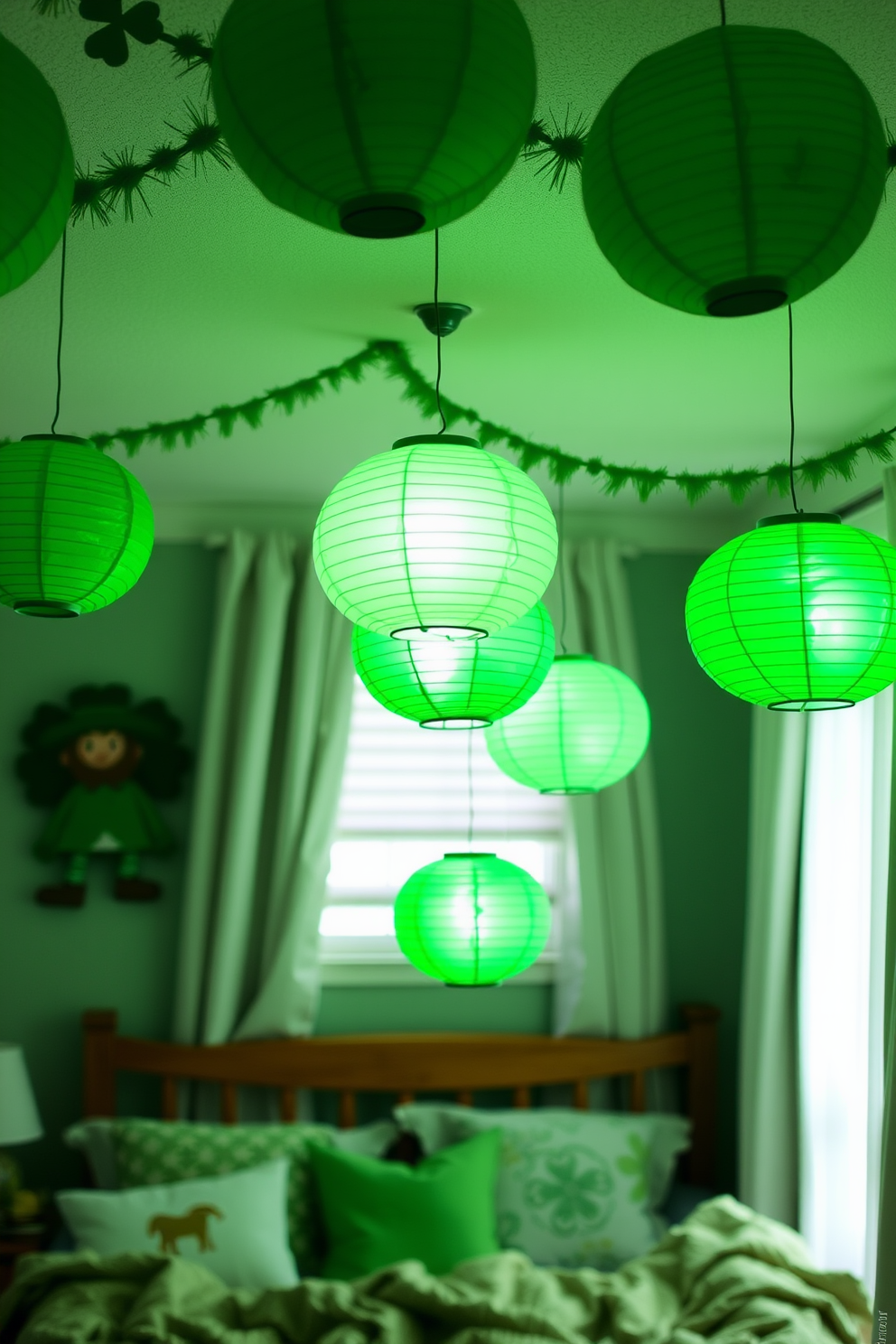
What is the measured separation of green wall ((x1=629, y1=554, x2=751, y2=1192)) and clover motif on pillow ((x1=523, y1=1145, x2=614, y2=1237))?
77cm

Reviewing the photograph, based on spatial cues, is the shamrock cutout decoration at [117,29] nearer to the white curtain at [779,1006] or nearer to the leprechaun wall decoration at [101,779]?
the white curtain at [779,1006]

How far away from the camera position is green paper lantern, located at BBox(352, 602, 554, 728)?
1.70 m

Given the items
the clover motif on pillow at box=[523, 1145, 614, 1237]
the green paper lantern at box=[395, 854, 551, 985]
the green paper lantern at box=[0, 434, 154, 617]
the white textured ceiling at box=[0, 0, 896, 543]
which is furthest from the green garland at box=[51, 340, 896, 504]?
the clover motif on pillow at box=[523, 1145, 614, 1237]

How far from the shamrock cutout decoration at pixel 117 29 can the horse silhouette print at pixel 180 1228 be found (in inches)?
103

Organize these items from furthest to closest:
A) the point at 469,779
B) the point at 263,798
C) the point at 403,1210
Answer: the point at 469,779 → the point at 263,798 → the point at 403,1210

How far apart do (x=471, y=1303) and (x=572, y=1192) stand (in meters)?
0.80

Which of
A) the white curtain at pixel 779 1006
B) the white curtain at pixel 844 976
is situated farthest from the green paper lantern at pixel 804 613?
the white curtain at pixel 779 1006

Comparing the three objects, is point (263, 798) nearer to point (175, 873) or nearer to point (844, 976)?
point (175, 873)

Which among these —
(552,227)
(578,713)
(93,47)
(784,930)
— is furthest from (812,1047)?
(93,47)

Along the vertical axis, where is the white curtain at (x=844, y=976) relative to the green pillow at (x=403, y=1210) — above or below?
above

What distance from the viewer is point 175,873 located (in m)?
3.87

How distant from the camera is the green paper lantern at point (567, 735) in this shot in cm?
241

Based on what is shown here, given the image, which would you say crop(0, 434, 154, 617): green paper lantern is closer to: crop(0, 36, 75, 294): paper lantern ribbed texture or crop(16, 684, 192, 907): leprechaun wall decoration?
crop(0, 36, 75, 294): paper lantern ribbed texture

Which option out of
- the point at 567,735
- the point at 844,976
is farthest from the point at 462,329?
the point at 844,976
